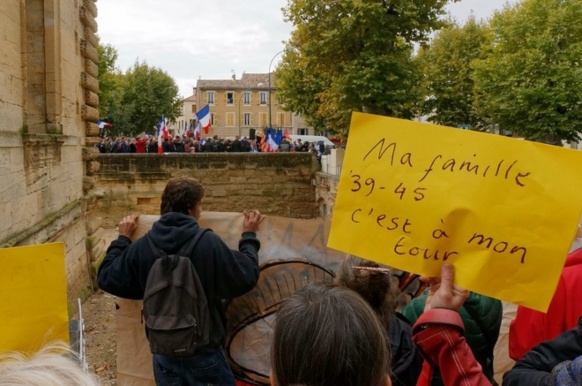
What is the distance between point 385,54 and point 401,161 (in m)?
20.6

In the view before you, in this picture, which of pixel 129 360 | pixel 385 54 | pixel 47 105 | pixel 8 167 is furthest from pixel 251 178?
pixel 129 360

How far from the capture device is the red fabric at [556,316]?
2186 millimetres

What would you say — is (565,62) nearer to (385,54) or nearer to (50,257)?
(385,54)

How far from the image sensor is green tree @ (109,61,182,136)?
5697cm

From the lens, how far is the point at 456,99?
3444cm

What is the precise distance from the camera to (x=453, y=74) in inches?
1390

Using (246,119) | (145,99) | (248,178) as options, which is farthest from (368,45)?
(246,119)

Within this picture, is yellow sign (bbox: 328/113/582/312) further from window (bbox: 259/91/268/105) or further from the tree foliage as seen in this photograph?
window (bbox: 259/91/268/105)

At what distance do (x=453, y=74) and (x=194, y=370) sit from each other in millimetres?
34573

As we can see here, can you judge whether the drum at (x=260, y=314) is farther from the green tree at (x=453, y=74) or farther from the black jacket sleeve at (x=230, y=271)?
the green tree at (x=453, y=74)

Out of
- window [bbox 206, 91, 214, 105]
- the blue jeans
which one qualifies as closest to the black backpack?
the blue jeans

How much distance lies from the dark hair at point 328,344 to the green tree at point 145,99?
56.0 metres

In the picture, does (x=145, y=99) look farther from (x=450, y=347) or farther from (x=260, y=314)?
(x=450, y=347)

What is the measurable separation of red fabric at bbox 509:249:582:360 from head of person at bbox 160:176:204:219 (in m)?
1.74
